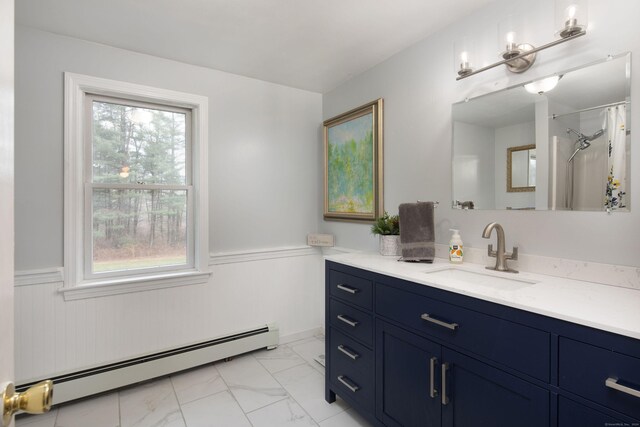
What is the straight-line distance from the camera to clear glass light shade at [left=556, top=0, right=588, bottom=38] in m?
1.32

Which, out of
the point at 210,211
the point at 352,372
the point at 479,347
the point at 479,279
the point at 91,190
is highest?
the point at 91,190

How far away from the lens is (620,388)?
0.88 m

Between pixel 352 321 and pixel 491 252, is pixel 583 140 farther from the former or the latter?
pixel 352 321

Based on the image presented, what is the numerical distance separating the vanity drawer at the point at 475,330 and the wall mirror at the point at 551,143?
2.31 feet

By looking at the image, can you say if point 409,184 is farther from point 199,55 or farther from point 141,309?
point 141,309

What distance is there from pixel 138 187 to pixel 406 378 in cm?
220

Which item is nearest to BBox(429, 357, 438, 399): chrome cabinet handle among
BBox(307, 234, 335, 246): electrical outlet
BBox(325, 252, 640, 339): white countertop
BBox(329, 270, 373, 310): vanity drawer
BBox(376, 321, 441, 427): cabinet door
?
BBox(376, 321, 441, 427): cabinet door

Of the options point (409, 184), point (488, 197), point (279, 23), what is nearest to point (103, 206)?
point (279, 23)

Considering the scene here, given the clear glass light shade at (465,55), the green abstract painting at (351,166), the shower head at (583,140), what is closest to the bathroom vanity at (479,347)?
the shower head at (583,140)

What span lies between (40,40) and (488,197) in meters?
2.88

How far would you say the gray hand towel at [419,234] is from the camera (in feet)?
6.24

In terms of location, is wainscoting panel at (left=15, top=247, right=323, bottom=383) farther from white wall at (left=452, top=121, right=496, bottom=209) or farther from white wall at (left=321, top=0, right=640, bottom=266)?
white wall at (left=452, top=121, right=496, bottom=209)

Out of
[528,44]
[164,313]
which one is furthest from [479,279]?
[164,313]

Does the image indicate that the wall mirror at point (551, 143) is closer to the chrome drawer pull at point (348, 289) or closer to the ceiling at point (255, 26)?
the ceiling at point (255, 26)
